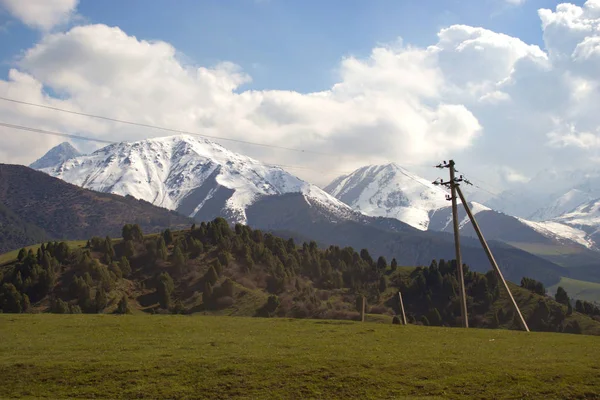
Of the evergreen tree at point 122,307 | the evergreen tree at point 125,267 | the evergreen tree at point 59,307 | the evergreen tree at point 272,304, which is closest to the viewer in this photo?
the evergreen tree at point 59,307

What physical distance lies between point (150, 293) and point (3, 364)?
142 metres

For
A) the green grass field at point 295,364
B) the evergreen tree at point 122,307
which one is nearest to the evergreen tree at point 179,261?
the evergreen tree at point 122,307

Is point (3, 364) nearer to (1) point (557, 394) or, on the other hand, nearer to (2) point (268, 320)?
(2) point (268, 320)

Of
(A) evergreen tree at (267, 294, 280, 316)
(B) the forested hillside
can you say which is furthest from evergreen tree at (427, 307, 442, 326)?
(A) evergreen tree at (267, 294, 280, 316)

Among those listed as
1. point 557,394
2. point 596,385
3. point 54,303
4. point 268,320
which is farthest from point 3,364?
point 54,303

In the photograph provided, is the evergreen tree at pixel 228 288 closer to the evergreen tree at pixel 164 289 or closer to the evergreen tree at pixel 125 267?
the evergreen tree at pixel 164 289

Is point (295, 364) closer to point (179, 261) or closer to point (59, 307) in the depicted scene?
point (59, 307)

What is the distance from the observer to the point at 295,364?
1480 inches

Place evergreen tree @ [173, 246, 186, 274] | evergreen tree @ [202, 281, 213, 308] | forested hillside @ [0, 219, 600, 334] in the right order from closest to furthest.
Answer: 1. forested hillside @ [0, 219, 600, 334]
2. evergreen tree @ [202, 281, 213, 308]
3. evergreen tree @ [173, 246, 186, 274]

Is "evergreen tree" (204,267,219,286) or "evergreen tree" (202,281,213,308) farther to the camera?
"evergreen tree" (204,267,219,286)

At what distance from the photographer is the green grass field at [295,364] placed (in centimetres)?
3291

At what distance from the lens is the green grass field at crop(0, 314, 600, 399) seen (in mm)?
32906

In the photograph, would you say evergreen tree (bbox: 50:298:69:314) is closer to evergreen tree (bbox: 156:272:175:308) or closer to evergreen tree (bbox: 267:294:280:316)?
evergreen tree (bbox: 156:272:175:308)

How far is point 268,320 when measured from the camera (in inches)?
2576
